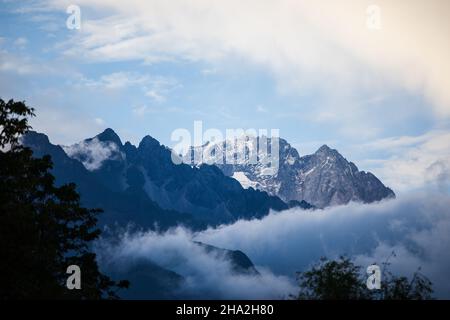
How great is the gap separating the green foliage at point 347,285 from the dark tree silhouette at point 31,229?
19.2m

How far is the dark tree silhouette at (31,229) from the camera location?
46.2 meters

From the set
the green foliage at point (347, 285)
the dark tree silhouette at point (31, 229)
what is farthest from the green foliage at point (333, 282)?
the dark tree silhouette at point (31, 229)

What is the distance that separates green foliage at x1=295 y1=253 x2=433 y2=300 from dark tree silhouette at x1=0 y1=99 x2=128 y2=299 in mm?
19236

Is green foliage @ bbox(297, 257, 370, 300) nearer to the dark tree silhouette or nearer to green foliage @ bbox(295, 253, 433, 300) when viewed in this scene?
green foliage @ bbox(295, 253, 433, 300)

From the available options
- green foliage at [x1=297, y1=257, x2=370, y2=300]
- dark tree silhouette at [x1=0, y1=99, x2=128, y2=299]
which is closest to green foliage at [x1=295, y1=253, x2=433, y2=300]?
green foliage at [x1=297, y1=257, x2=370, y2=300]

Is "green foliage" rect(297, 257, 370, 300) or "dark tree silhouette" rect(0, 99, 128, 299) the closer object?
"dark tree silhouette" rect(0, 99, 128, 299)

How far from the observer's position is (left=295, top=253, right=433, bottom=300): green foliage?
146ft

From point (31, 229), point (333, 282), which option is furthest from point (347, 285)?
point (31, 229)
